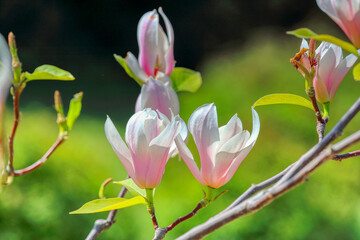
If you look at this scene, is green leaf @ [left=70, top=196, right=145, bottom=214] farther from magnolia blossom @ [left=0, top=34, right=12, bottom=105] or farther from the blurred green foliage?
the blurred green foliage

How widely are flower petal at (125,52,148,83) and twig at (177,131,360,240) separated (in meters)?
0.21

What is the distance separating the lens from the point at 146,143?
28 centimetres

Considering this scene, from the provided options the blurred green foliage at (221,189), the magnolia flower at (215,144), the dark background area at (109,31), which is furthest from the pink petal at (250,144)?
the dark background area at (109,31)

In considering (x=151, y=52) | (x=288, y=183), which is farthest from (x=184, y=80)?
(x=288, y=183)

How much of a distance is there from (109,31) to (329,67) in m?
3.84

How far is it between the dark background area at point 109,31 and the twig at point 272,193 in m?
3.29

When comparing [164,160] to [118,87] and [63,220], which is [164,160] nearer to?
[63,220]

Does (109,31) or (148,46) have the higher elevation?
(148,46)

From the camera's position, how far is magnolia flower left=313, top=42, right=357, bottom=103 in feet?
1.00

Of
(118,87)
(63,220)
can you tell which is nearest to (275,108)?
(63,220)

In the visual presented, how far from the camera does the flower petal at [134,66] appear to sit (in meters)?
0.39

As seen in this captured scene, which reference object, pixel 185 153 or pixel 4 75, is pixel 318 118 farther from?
pixel 4 75

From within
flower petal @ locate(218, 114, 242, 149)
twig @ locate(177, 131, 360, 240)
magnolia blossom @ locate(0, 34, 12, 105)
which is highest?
magnolia blossom @ locate(0, 34, 12, 105)

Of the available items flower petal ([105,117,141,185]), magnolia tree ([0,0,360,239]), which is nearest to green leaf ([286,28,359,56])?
magnolia tree ([0,0,360,239])
